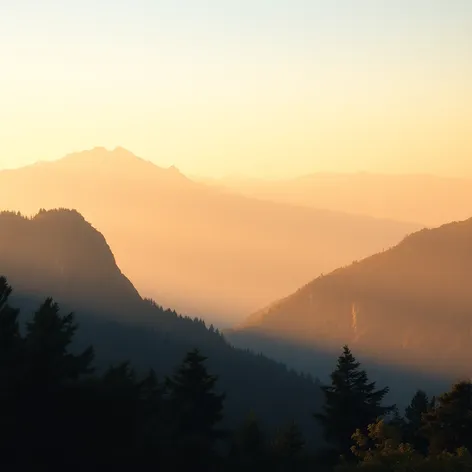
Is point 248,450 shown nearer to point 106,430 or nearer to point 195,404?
point 195,404

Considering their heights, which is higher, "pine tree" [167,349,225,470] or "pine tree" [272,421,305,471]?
"pine tree" [167,349,225,470]

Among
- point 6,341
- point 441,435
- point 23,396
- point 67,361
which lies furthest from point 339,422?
point 23,396

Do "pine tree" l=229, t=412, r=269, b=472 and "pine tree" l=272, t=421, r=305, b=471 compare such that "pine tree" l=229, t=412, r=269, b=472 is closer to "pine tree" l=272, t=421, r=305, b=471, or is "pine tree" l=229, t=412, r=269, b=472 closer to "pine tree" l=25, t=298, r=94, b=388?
"pine tree" l=272, t=421, r=305, b=471

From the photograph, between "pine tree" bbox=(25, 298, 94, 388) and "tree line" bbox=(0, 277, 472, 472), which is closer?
"tree line" bbox=(0, 277, 472, 472)

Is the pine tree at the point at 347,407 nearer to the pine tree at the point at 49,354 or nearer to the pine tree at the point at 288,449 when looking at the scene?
the pine tree at the point at 288,449

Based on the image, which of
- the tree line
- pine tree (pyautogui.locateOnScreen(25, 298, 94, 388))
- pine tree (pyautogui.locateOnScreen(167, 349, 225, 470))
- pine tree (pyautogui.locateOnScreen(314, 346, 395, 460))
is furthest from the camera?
pine tree (pyautogui.locateOnScreen(314, 346, 395, 460))

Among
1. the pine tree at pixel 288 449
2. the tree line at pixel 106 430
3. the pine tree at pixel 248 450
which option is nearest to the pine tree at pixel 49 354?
the tree line at pixel 106 430

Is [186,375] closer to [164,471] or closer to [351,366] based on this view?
[351,366]

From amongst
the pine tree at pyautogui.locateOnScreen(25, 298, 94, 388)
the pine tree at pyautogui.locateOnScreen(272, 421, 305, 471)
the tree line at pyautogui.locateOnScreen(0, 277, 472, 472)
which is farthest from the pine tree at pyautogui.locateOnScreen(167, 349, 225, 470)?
the pine tree at pyautogui.locateOnScreen(25, 298, 94, 388)

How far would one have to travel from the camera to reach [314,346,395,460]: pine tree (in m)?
54.9

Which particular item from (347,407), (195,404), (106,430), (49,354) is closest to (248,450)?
(195,404)

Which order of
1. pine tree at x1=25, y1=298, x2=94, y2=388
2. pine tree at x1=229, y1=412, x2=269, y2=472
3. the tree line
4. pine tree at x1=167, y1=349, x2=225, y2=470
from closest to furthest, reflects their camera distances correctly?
1. the tree line
2. pine tree at x1=25, y1=298, x2=94, y2=388
3. pine tree at x1=229, y1=412, x2=269, y2=472
4. pine tree at x1=167, y1=349, x2=225, y2=470

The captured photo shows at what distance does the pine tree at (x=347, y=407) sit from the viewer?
54906 mm

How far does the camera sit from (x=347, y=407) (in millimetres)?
55469
